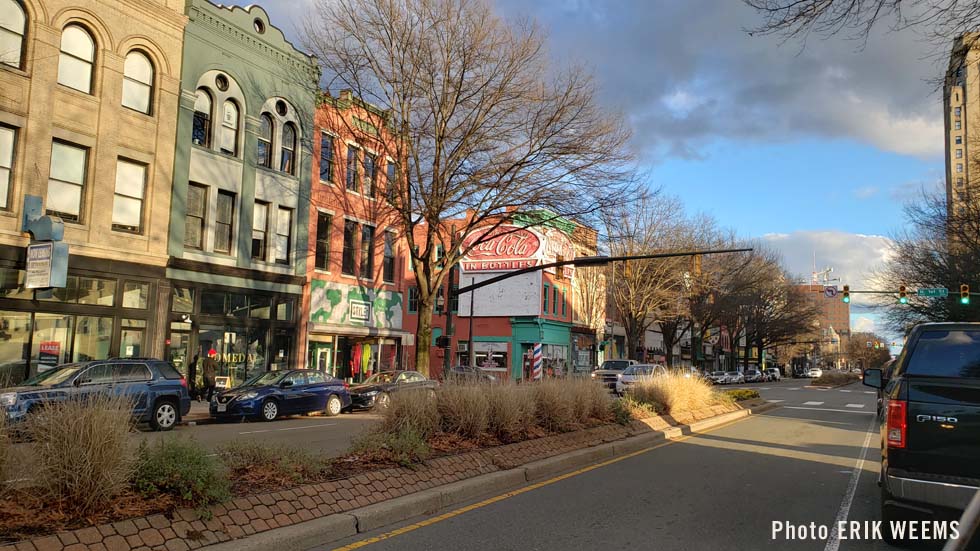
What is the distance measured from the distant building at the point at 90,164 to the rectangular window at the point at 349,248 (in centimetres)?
839

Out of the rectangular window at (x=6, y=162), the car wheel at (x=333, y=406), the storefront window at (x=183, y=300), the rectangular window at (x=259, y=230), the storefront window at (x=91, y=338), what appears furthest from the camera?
the rectangular window at (x=259, y=230)

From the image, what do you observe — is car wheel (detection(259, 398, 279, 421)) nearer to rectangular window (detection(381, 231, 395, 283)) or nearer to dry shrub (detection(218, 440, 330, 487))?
dry shrub (detection(218, 440, 330, 487))

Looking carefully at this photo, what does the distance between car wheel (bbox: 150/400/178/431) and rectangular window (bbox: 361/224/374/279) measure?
14.8 m

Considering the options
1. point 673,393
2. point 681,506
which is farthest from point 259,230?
point 681,506

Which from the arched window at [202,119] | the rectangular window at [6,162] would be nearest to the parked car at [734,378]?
the arched window at [202,119]

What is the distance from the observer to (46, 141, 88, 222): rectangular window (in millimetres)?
19047

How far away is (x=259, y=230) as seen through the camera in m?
25.0

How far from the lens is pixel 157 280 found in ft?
69.4

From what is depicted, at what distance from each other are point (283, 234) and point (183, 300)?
16.3 feet

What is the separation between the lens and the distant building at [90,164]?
59.5 feet

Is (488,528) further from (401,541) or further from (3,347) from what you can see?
(3,347)

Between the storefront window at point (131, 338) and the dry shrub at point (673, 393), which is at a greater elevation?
the storefront window at point (131, 338)

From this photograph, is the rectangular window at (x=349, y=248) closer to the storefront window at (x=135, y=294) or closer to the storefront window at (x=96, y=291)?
the storefront window at (x=135, y=294)

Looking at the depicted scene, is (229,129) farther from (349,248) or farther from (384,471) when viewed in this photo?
(384,471)
